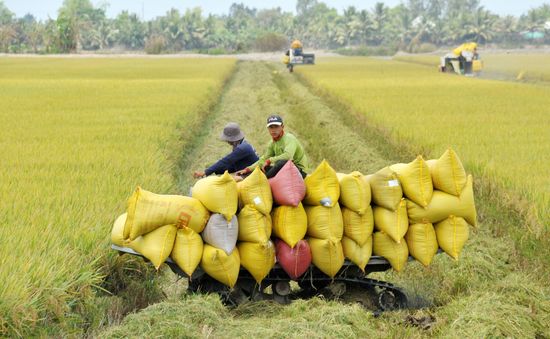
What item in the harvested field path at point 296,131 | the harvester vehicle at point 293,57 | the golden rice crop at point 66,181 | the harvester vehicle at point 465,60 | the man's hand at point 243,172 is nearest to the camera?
the golden rice crop at point 66,181

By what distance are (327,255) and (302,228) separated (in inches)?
10.4

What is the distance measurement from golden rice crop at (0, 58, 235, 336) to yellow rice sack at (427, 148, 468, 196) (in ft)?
8.51

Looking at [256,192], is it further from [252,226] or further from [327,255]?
[327,255]

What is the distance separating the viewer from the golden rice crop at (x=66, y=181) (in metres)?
3.87

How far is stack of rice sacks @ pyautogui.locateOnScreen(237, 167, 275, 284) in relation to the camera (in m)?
4.55

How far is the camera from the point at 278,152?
18.1 feet

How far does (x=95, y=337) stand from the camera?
12.4 feet

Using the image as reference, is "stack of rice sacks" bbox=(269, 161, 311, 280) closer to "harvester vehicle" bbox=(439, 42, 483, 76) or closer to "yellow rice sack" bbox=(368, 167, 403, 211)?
"yellow rice sack" bbox=(368, 167, 403, 211)

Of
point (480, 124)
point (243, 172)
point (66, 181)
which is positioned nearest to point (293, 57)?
point (480, 124)

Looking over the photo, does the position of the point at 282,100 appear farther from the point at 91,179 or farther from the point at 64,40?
the point at 64,40

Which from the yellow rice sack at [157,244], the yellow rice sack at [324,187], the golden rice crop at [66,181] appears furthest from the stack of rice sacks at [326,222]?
the golden rice crop at [66,181]

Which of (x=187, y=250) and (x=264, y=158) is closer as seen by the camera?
(x=187, y=250)

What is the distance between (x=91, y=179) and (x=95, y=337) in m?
3.59

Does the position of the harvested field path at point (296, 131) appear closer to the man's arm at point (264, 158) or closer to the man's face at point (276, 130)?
the man's arm at point (264, 158)
